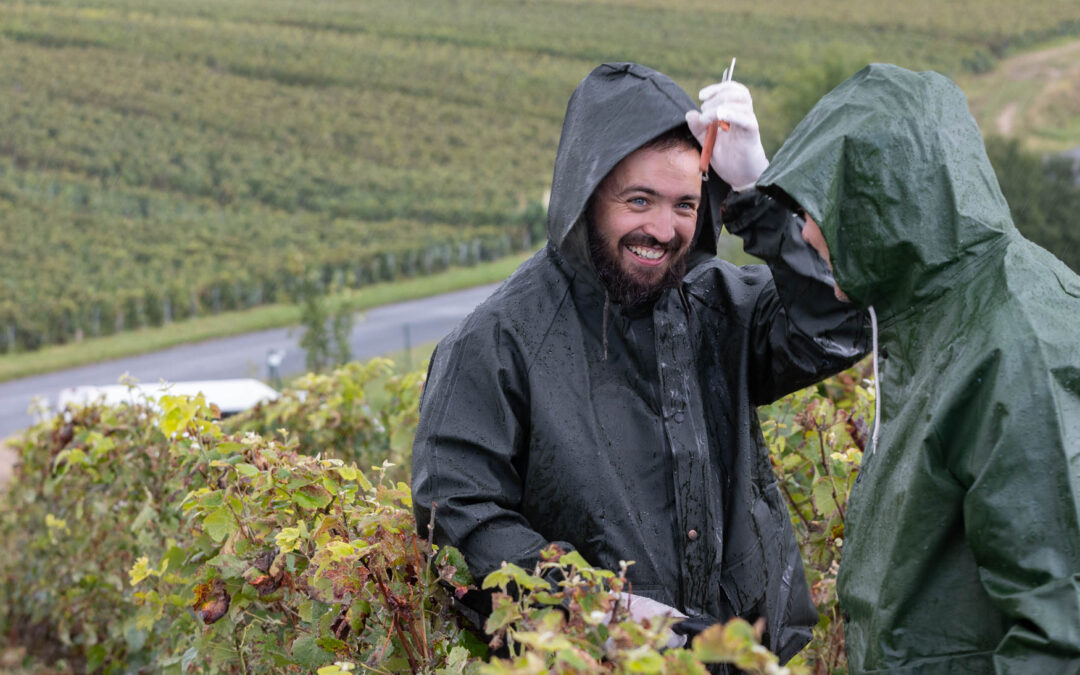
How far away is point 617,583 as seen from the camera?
177 centimetres

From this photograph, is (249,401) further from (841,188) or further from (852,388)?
(841,188)

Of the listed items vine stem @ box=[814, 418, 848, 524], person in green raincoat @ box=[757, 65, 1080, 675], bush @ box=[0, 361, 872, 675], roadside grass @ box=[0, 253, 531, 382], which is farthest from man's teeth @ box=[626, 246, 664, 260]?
roadside grass @ box=[0, 253, 531, 382]

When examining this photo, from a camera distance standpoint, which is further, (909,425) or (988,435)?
(909,425)

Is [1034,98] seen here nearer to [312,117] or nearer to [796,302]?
[312,117]

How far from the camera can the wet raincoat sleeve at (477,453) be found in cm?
221

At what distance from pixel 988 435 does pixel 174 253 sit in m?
29.2

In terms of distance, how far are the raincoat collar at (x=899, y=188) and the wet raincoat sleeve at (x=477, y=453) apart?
700mm

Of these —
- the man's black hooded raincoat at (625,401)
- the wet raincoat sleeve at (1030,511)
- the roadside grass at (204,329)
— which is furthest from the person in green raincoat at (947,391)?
the roadside grass at (204,329)

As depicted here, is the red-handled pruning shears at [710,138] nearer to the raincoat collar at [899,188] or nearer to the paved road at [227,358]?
the raincoat collar at [899,188]

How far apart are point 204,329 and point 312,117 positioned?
2335cm

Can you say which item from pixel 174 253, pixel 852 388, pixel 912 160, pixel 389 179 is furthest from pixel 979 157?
pixel 389 179

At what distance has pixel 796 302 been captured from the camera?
237cm

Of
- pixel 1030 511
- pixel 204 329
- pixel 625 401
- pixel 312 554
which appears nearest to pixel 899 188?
pixel 1030 511

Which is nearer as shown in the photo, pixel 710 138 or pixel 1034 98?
pixel 710 138
